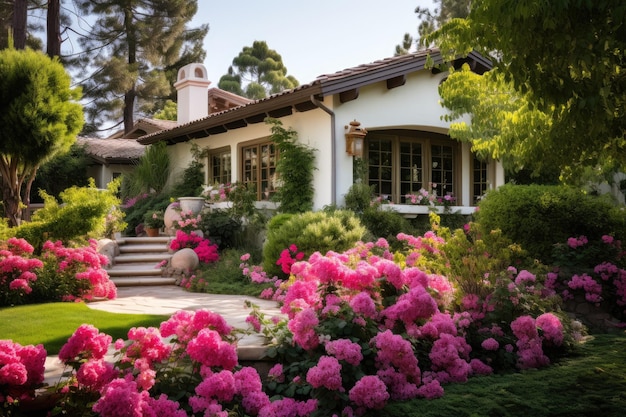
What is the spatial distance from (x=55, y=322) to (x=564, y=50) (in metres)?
5.01

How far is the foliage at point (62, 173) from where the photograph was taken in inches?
778

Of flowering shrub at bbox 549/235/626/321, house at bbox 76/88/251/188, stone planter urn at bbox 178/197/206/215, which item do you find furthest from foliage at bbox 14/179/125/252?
house at bbox 76/88/251/188

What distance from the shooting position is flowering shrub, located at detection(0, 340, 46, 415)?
10.5ft

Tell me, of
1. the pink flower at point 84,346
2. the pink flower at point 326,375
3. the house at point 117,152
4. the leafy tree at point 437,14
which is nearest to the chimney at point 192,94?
the house at point 117,152

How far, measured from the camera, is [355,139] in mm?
10781

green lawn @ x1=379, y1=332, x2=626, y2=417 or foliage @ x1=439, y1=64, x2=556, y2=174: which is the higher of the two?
foliage @ x1=439, y1=64, x2=556, y2=174

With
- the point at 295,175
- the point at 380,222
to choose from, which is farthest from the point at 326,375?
the point at 295,175

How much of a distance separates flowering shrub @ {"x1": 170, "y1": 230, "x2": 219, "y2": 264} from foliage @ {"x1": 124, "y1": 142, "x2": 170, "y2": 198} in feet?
16.9

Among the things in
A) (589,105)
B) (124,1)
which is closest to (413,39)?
(124,1)

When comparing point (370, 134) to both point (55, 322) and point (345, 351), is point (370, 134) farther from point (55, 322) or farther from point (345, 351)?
point (345, 351)

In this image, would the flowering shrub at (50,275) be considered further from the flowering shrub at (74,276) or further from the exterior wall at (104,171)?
the exterior wall at (104,171)

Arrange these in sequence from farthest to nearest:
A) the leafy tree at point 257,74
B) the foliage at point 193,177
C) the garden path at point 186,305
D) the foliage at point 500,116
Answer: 1. the leafy tree at point 257,74
2. the foliage at point 193,177
3. the foliage at point 500,116
4. the garden path at point 186,305

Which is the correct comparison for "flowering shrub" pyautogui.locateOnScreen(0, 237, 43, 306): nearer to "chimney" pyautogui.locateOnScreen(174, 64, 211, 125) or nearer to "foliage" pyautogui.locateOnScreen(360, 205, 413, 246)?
"foliage" pyautogui.locateOnScreen(360, 205, 413, 246)

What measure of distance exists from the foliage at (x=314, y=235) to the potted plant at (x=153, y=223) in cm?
565
